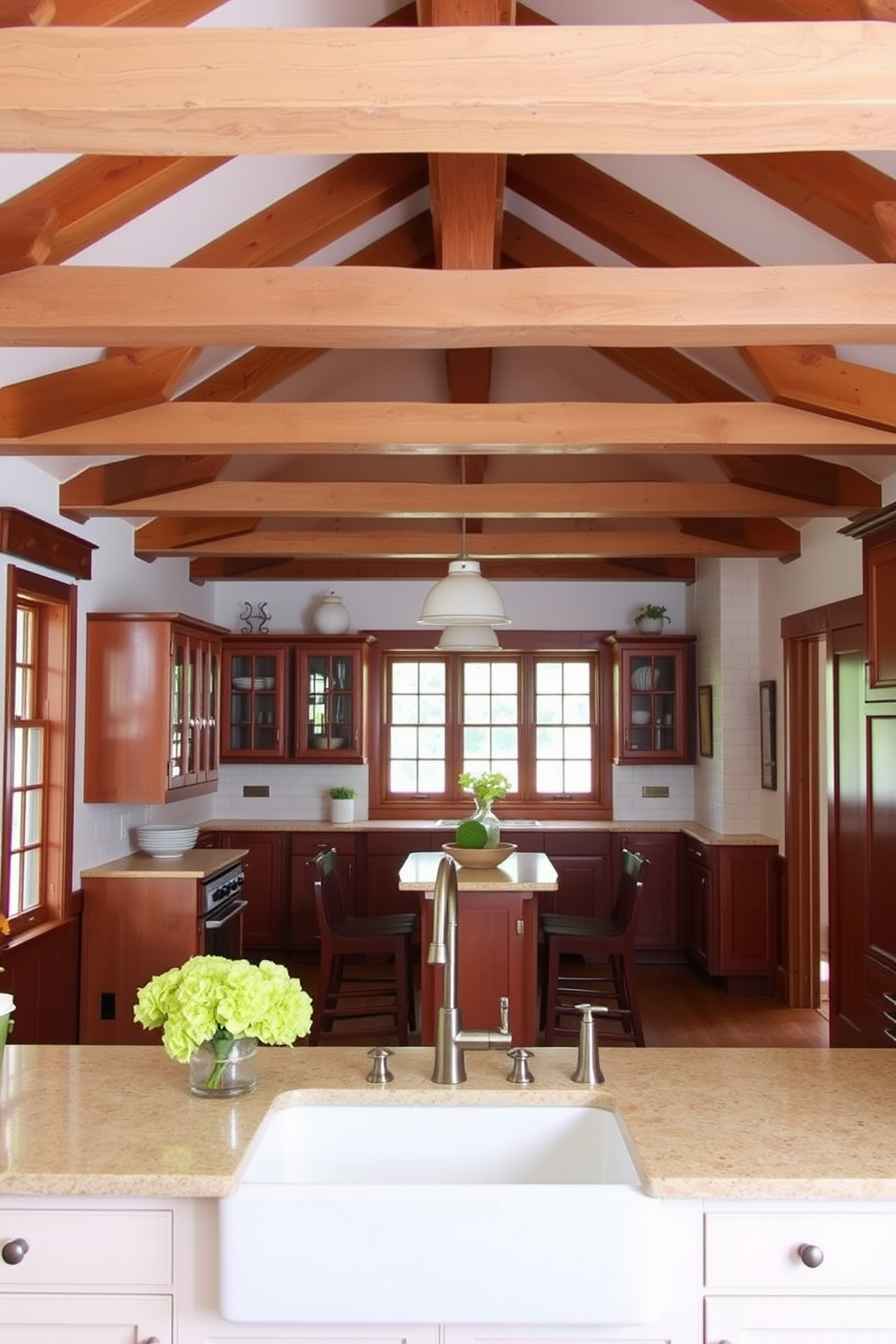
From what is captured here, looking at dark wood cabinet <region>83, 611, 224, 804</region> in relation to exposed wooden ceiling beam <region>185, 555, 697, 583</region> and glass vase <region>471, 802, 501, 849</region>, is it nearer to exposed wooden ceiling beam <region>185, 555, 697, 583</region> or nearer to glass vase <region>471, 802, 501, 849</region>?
glass vase <region>471, 802, 501, 849</region>

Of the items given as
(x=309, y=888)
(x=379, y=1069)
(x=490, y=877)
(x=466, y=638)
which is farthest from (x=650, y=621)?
(x=379, y=1069)

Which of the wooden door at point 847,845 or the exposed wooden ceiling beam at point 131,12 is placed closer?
the exposed wooden ceiling beam at point 131,12

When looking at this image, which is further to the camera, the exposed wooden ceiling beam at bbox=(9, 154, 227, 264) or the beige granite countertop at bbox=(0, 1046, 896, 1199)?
the exposed wooden ceiling beam at bbox=(9, 154, 227, 264)

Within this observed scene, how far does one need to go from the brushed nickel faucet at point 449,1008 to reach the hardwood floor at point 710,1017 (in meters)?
3.33

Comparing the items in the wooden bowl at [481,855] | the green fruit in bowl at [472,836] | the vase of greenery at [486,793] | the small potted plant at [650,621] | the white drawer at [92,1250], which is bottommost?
the white drawer at [92,1250]

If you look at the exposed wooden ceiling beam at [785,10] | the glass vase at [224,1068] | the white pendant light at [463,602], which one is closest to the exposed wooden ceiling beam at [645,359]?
the white pendant light at [463,602]

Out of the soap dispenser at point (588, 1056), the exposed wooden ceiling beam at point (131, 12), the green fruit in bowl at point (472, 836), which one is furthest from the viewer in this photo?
the green fruit in bowl at point (472, 836)

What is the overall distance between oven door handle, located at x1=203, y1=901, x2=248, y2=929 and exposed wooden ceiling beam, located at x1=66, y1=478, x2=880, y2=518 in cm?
208

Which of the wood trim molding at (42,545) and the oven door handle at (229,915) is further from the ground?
the wood trim molding at (42,545)

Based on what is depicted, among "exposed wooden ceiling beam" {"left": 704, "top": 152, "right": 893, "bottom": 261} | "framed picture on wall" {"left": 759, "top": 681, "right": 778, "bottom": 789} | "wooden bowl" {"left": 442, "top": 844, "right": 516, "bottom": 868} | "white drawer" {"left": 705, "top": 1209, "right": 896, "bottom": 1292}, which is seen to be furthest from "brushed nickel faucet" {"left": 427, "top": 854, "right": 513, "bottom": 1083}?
"framed picture on wall" {"left": 759, "top": 681, "right": 778, "bottom": 789}

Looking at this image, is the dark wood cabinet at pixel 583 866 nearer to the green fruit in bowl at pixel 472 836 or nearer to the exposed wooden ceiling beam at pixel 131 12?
the green fruit in bowl at pixel 472 836

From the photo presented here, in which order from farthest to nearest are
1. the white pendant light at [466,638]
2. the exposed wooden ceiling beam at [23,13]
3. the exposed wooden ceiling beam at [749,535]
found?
the exposed wooden ceiling beam at [749,535] < the white pendant light at [466,638] < the exposed wooden ceiling beam at [23,13]

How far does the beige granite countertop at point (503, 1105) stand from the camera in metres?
1.89

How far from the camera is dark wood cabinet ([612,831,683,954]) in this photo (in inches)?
309
